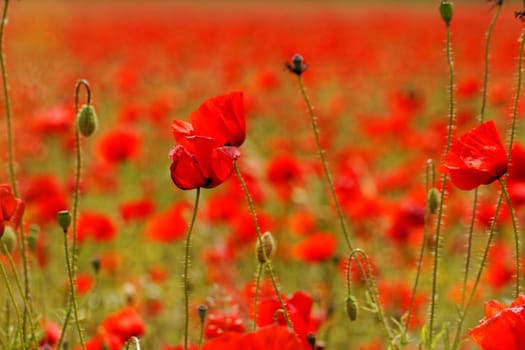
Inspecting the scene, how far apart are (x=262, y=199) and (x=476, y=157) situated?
224 centimetres

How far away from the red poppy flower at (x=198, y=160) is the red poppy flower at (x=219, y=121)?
0.06 meters

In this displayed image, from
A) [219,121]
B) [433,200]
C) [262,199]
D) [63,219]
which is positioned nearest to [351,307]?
[433,200]

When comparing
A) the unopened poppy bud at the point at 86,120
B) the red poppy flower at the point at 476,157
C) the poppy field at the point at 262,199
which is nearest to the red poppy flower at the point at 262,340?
the poppy field at the point at 262,199

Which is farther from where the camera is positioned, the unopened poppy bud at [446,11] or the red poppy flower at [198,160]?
the unopened poppy bud at [446,11]

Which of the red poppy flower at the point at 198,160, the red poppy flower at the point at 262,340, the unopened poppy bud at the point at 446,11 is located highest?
the unopened poppy bud at the point at 446,11

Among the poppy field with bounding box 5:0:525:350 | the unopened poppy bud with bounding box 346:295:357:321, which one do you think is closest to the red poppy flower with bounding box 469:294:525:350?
the poppy field with bounding box 5:0:525:350

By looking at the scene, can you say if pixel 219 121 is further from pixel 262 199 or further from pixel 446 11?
pixel 262 199

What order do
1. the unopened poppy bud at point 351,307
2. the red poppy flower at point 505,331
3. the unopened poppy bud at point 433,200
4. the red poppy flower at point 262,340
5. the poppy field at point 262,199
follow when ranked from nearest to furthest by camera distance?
the red poppy flower at point 262,340, the red poppy flower at point 505,331, the poppy field at point 262,199, the unopened poppy bud at point 351,307, the unopened poppy bud at point 433,200

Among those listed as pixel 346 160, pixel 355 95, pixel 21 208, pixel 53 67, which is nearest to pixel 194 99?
pixel 355 95

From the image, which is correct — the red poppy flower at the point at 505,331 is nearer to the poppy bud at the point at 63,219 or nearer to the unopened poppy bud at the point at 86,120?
the poppy bud at the point at 63,219

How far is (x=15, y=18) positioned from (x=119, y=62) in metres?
2.45

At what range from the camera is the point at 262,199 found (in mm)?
3441

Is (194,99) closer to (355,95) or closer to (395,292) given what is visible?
(355,95)

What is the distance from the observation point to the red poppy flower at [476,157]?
123cm
